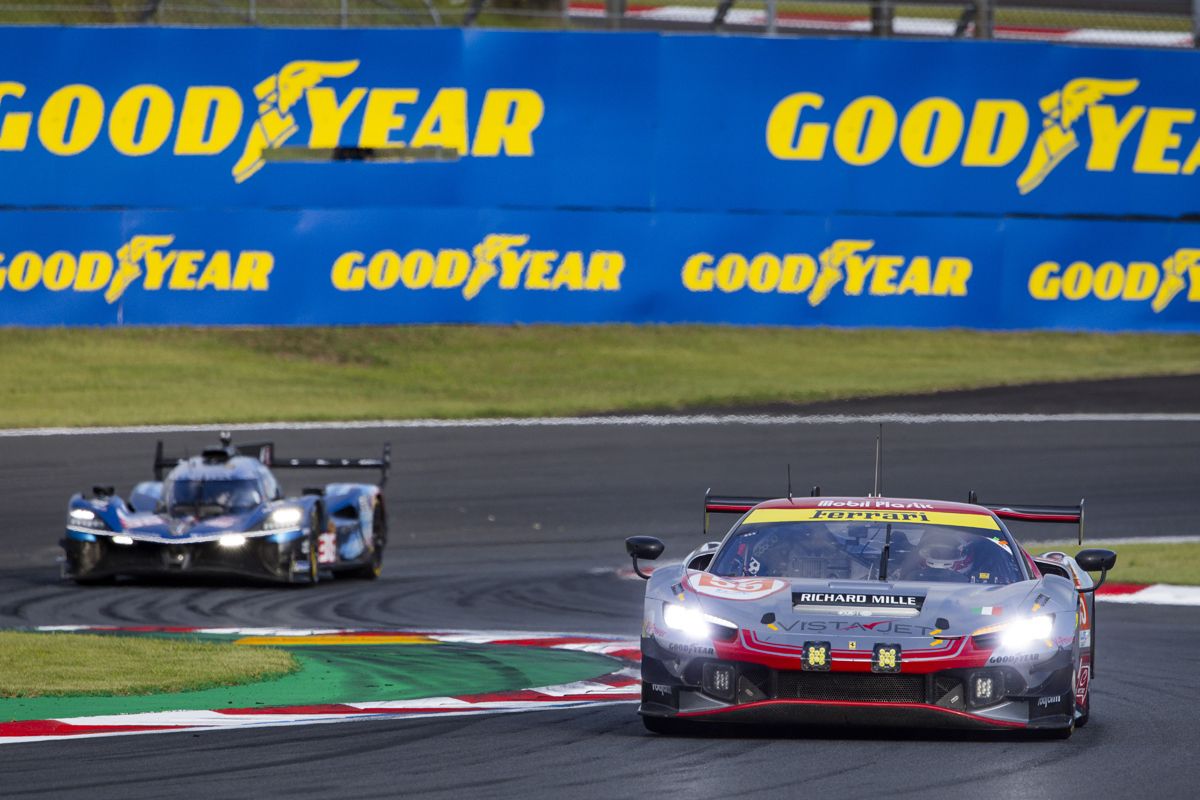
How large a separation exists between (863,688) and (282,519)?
9.41 m

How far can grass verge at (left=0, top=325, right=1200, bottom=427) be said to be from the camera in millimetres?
25703

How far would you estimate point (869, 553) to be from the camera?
9109 mm

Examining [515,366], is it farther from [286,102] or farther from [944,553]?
[944,553]

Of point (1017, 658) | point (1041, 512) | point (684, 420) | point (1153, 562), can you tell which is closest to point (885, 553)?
point (1017, 658)

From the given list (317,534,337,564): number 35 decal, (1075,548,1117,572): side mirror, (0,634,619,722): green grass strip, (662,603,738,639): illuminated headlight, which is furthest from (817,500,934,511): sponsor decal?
(317,534,337,564): number 35 decal

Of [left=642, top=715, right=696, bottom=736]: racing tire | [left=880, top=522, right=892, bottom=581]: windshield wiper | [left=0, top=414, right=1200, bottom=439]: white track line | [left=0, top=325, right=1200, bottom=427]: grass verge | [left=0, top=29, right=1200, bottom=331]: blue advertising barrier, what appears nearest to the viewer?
[left=642, top=715, right=696, bottom=736]: racing tire

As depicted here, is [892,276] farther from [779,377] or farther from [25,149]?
[25,149]

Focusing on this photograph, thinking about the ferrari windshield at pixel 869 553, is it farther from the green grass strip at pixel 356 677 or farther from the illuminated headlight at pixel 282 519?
the illuminated headlight at pixel 282 519

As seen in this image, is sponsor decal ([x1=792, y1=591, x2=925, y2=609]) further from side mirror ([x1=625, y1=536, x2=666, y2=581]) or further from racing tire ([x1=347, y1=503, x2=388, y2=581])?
racing tire ([x1=347, y1=503, x2=388, y2=581])

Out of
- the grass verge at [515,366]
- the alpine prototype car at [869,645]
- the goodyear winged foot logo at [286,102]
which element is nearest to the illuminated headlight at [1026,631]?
the alpine prototype car at [869,645]

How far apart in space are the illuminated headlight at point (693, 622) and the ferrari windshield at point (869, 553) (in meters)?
0.58

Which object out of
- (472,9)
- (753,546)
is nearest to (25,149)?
(472,9)

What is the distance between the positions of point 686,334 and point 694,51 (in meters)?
3.82

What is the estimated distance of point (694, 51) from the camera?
26000mm
